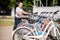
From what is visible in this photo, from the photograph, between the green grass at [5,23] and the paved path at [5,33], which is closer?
the green grass at [5,23]

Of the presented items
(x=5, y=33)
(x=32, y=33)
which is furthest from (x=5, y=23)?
(x=32, y=33)

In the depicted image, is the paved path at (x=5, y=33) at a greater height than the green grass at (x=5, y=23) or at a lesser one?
lesser

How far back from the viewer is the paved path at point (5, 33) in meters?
10.8

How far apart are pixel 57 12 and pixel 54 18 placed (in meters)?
0.17

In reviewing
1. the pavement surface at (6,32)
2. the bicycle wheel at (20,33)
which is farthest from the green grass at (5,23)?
the bicycle wheel at (20,33)

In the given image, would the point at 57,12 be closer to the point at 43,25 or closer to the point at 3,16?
the point at 43,25

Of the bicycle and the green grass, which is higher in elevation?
the green grass

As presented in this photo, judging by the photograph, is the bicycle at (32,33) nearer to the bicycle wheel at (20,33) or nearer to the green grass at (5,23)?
the bicycle wheel at (20,33)

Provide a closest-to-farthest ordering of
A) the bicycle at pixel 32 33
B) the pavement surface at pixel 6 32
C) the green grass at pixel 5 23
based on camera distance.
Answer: the bicycle at pixel 32 33 < the green grass at pixel 5 23 < the pavement surface at pixel 6 32

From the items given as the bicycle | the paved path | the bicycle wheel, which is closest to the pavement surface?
the paved path

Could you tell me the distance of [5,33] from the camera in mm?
11141

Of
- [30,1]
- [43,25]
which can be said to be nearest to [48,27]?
[43,25]

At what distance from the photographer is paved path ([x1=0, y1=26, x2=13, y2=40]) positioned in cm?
1079

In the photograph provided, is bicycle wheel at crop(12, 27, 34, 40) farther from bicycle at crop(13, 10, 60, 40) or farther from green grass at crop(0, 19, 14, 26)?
green grass at crop(0, 19, 14, 26)
